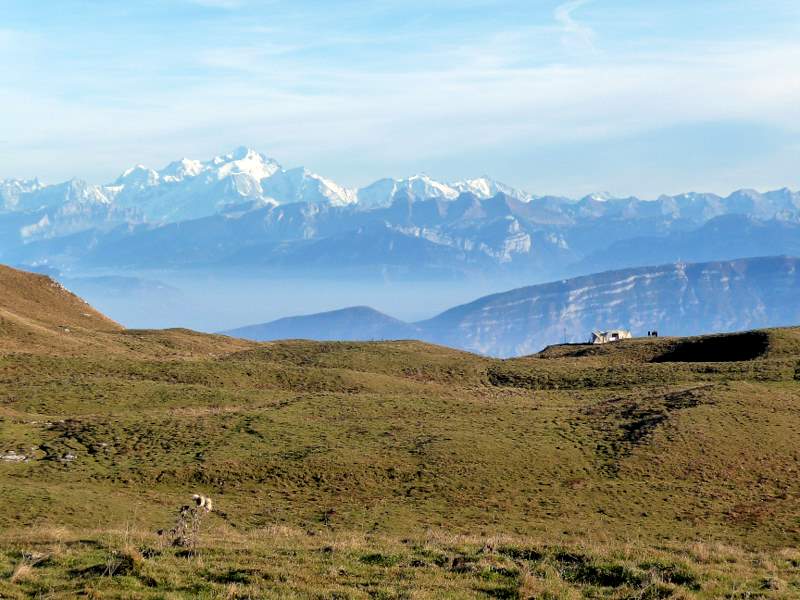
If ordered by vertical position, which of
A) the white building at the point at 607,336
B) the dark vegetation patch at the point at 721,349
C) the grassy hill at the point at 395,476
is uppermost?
the white building at the point at 607,336

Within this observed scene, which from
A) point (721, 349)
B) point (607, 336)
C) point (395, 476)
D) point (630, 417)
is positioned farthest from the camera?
point (607, 336)

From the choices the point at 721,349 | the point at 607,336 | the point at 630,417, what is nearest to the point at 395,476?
the point at 630,417

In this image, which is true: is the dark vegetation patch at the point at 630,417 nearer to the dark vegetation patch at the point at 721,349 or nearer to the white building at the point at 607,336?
the dark vegetation patch at the point at 721,349

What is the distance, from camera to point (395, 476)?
46031 mm

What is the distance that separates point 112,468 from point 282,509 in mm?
10841

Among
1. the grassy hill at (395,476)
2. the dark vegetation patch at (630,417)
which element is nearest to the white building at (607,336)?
the grassy hill at (395,476)

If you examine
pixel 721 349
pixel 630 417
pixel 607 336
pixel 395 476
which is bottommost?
pixel 395 476

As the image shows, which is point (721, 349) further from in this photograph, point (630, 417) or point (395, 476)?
point (395, 476)

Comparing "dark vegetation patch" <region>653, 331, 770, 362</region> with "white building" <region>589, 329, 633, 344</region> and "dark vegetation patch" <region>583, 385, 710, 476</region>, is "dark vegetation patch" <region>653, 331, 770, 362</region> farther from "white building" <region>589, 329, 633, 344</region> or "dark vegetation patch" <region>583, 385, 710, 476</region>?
"white building" <region>589, 329, 633, 344</region>

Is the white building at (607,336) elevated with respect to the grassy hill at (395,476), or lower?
elevated

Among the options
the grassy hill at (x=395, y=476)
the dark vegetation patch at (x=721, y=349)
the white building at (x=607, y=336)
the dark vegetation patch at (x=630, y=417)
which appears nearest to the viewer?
the grassy hill at (x=395, y=476)

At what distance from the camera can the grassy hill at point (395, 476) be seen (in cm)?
2177

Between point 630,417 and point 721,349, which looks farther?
point 721,349

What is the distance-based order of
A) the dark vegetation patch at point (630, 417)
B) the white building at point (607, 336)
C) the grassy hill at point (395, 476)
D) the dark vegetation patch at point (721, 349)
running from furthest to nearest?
the white building at point (607, 336)
the dark vegetation patch at point (721, 349)
the dark vegetation patch at point (630, 417)
the grassy hill at point (395, 476)
